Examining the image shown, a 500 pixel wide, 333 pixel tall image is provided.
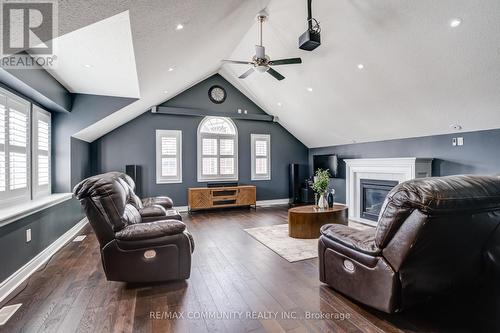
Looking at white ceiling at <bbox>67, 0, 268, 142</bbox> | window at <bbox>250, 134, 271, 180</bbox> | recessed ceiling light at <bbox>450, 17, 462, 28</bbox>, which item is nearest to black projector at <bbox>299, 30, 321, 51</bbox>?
white ceiling at <bbox>67, 0, 268, 142</bbox>

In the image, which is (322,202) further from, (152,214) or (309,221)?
(152,214)

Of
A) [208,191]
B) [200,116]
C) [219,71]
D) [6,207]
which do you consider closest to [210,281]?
[6,207]

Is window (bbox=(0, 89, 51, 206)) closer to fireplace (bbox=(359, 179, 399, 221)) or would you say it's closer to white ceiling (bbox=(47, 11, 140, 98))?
white ceiling (bbox=(47, 11, 140, 98))

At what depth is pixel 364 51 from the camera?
12.8 ft

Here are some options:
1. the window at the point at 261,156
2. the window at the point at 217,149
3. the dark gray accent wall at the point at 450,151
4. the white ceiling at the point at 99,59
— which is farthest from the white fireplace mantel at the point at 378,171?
the white ceiling at the point at 99,59

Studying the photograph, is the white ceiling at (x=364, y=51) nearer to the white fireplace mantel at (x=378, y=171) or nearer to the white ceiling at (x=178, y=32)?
the white ceiling at (x=178, y=32)

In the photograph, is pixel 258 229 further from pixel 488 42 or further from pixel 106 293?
pixel 488 42

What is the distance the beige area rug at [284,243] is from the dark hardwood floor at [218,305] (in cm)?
24

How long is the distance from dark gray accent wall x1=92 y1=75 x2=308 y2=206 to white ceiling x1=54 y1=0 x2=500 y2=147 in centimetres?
171

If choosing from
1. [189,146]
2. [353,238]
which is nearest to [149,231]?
[353,238]

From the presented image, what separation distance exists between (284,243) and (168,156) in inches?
167

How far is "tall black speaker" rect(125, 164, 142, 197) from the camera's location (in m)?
6.01

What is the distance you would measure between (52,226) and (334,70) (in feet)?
17.8

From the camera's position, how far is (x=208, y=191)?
659 cm
